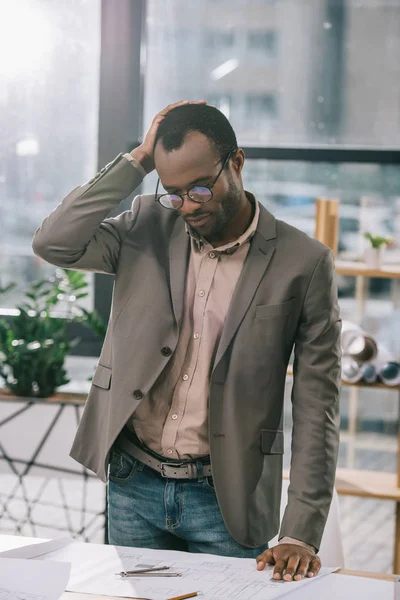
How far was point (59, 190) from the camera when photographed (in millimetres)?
3553

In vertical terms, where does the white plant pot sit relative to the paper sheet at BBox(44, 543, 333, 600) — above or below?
above

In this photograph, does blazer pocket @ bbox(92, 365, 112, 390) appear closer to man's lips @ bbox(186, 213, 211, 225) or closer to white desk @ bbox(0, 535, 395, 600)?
man's lips @ bbox(186, 213, 211, 225)

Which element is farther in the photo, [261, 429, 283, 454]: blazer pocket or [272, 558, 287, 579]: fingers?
[261, 429, 283, 454]: blazer pocket

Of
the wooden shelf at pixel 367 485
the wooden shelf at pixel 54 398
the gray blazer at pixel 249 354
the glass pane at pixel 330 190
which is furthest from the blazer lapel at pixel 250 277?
the glass pane at pixel 330 190

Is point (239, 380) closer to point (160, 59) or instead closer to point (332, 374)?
point (332, 374)

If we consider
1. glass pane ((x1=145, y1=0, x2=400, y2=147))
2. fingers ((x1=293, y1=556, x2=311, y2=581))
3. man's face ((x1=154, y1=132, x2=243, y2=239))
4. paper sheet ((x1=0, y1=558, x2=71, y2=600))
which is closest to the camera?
paper sheet ((x1=0, y1=558, x2=71, y2=600))

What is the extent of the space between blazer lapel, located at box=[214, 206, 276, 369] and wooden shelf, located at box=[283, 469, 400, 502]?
1.25m

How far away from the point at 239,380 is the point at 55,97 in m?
2.27

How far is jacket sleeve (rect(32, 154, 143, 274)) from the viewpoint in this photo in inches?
66.0

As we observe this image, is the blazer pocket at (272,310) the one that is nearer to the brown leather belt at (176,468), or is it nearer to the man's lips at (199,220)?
the man's lips at (199,220)

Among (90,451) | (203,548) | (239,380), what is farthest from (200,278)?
(203,548)

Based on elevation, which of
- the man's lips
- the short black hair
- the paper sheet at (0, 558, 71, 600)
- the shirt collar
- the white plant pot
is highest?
the short black hair

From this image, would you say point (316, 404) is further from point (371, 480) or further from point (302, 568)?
point (371, 480)

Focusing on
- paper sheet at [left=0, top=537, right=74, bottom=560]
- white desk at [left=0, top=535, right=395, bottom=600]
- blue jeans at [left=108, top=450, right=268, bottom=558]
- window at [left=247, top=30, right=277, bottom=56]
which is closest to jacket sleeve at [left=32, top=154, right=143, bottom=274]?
blue jeans at [left=108, top=450, right=268, bottom=558]
